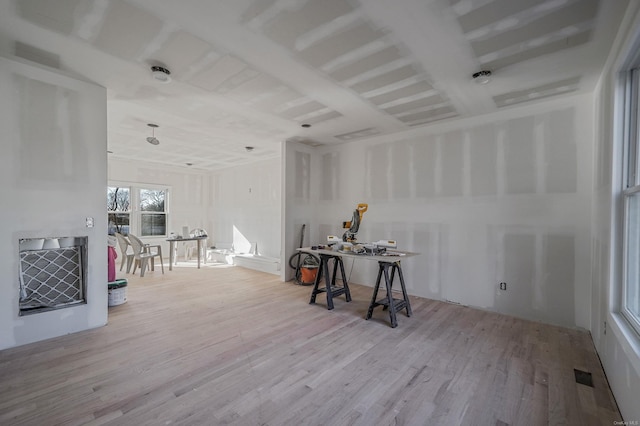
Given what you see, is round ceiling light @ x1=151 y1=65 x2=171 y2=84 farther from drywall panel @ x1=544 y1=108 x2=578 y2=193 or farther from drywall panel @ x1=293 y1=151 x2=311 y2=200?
drywall panel @ x1=544 y1=108 x2=578 y2=193

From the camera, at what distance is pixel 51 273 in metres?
2.98

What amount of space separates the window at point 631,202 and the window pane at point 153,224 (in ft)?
29.9

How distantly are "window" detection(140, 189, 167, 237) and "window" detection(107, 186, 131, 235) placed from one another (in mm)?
322

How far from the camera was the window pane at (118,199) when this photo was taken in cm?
720

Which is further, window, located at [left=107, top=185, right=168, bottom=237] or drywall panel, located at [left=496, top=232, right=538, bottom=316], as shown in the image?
window, located at [left=107, top=185, right=168, bottom=237]

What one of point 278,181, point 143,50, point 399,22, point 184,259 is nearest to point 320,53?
point 399,22

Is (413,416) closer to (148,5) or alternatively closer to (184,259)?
(148,5)

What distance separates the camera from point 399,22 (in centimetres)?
210

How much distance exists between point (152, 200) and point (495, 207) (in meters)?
8.24

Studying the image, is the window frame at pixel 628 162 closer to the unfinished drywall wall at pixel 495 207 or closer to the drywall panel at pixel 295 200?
the unfinished drywall wall at pixel 495 207

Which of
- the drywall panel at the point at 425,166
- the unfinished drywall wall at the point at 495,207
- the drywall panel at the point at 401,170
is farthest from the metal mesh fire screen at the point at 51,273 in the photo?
the drywall panel at the point at 425,166

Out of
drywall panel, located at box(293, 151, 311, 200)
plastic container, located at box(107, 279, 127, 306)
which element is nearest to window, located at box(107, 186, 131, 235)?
plastic container, located at box(107, 279, 127, 306)

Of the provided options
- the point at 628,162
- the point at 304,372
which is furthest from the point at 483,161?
the point at 304,372

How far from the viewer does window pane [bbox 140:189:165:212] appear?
25.4ft
